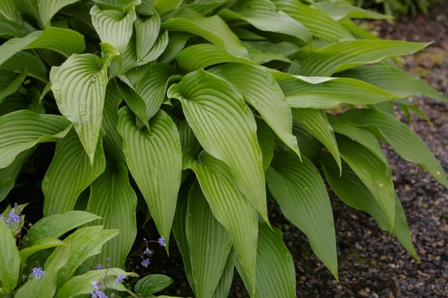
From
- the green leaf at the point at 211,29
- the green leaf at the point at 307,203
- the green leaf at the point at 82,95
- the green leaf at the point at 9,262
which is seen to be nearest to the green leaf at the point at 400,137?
the green leaf at the point at 307,203

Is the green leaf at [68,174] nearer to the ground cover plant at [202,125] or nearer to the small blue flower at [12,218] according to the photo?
the ground cover plant at [202,125]

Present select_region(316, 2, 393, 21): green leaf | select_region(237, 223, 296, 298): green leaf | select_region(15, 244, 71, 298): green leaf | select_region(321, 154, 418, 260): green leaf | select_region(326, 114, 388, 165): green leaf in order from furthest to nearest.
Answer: select_region(316, 2, 393, 21): green leaf
select_region(321, 154, 418, 260): green leaf
select_region(326, 114, 388, 165): green leaf
select_region(237, 223, 296, 298): green leaf
select_region(15, 244, 71, 298): green leaf

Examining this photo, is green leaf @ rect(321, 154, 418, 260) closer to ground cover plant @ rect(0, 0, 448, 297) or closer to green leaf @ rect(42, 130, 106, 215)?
ground cover plant @ rect(0, 0, 448, 297)

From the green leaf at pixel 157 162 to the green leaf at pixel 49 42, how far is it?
13.2 inches

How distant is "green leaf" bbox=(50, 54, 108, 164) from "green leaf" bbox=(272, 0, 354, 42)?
1010 mm

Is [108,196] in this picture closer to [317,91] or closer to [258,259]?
[258,259]

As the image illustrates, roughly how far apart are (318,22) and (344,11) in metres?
→ 0.39

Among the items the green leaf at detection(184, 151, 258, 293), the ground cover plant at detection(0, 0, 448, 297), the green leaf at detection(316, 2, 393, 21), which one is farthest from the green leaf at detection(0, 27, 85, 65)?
the green leaf at detection(316, 2, 393, 21)

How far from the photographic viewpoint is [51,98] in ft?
8.17

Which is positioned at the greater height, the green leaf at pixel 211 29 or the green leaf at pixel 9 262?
the green leaf at pixel 211 29

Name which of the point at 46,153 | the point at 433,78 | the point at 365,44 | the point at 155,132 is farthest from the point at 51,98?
the point at 433,78

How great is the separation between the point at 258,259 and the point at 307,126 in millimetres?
511

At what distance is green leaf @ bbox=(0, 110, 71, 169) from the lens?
1.97 meters

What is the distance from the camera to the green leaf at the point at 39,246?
171 cm
